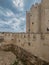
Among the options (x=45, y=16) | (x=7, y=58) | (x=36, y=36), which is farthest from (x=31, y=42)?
(x=45, y=16)

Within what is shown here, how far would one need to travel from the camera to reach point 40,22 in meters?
20.4

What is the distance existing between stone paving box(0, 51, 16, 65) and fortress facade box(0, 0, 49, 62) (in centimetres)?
109

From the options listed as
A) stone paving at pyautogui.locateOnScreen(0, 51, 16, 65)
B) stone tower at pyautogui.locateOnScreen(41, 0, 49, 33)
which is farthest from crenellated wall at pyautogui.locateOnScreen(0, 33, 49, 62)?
stone tower at pyautogui.locateOnScreen(41, 0, 49, 33)

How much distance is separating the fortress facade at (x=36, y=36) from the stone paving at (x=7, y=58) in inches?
43.1

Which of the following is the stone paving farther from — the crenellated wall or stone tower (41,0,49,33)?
stone tower (41,0,49,33)

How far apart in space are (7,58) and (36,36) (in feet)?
10.8

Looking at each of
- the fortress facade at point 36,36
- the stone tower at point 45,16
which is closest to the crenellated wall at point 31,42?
the fortress facade at point 36,36

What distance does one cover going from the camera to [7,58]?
16.3m

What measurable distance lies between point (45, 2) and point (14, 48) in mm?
6360

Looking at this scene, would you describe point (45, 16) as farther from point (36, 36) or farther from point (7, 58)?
point (7, 58)

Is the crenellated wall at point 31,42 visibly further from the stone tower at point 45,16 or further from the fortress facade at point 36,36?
the stone tower at point 45,16

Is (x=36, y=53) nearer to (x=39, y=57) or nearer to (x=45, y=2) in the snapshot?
(x=39, y=57)

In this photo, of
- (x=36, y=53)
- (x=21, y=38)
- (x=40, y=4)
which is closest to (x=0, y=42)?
(x=21, y=38)

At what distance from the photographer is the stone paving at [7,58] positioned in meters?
15.8
